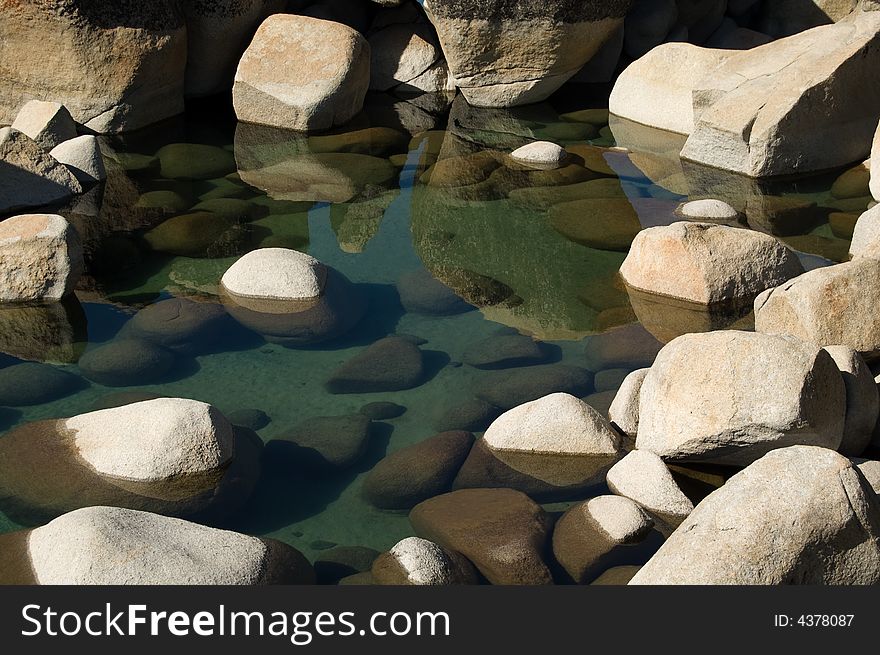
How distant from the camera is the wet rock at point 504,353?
5262 millimetres

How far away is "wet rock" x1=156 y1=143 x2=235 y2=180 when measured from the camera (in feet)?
25.7

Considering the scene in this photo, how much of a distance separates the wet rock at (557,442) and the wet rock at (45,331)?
7.49 feet

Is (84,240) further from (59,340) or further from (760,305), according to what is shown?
(760,305)

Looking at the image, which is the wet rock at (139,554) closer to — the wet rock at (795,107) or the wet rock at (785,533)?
the wet rock at (785,533)

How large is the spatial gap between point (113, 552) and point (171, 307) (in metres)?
2.56

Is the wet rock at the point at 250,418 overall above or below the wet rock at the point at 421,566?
below

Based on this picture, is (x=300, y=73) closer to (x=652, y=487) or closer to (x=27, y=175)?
(x=27, y=175)

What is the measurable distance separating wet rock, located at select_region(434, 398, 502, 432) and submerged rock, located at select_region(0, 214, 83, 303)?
92.7 inches

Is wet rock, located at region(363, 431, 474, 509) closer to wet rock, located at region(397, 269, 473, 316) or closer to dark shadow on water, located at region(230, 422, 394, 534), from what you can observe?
dark shadow on water, located at region(230, 422, 394, 534)

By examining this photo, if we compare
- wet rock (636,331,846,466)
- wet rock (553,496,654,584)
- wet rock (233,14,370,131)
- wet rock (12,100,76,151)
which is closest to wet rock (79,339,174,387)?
wet rock (553,496,654,584)

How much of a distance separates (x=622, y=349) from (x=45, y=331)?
2941mm

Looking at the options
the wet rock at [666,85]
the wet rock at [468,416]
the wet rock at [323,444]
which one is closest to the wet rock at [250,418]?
the wet rock at [323,444]

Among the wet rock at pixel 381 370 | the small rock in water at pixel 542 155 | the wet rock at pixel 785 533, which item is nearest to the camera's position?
the wet rock at pixel 785 533

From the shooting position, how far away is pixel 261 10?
368 inches
